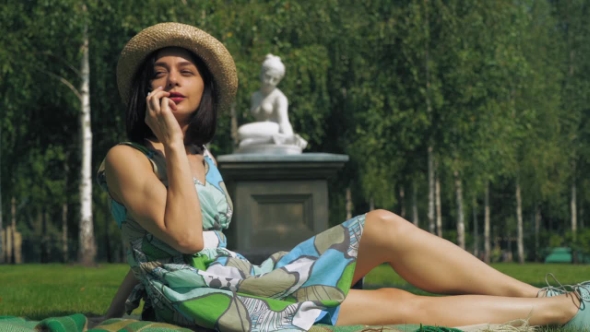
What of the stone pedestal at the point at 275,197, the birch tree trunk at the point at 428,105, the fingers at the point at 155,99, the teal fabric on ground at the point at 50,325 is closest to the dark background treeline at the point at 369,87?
the birch tree trunk at the point at 428,105

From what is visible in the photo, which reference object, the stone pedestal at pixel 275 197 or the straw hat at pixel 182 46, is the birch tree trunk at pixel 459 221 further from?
the straw hat at pixel 182 46

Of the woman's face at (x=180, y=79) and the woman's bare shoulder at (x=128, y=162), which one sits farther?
the woman's face at (x=180, y=79)

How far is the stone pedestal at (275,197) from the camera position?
11336 millimetres

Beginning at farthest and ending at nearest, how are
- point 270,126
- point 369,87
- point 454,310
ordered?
point 369,87, point 270,126, point 454,310

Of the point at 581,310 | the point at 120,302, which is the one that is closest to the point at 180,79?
the point at 120,302

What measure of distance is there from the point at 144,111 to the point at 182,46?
355 millimetres

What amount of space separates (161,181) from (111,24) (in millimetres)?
17279

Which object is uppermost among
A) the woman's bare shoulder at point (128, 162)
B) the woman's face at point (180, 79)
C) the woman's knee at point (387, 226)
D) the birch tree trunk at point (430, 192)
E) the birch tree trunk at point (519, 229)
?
the woman's face at point (180, 79)

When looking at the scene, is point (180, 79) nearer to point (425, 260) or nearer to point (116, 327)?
point (116, 327)

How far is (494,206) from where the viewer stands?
145 feet

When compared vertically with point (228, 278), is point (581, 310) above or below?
below

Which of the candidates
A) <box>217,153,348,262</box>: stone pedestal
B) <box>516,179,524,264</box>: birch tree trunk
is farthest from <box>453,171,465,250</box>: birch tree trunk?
<box>217,153,348,262</box>: stone pedestal

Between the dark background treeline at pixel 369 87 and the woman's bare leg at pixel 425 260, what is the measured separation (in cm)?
1554

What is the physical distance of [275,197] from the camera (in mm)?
11562
